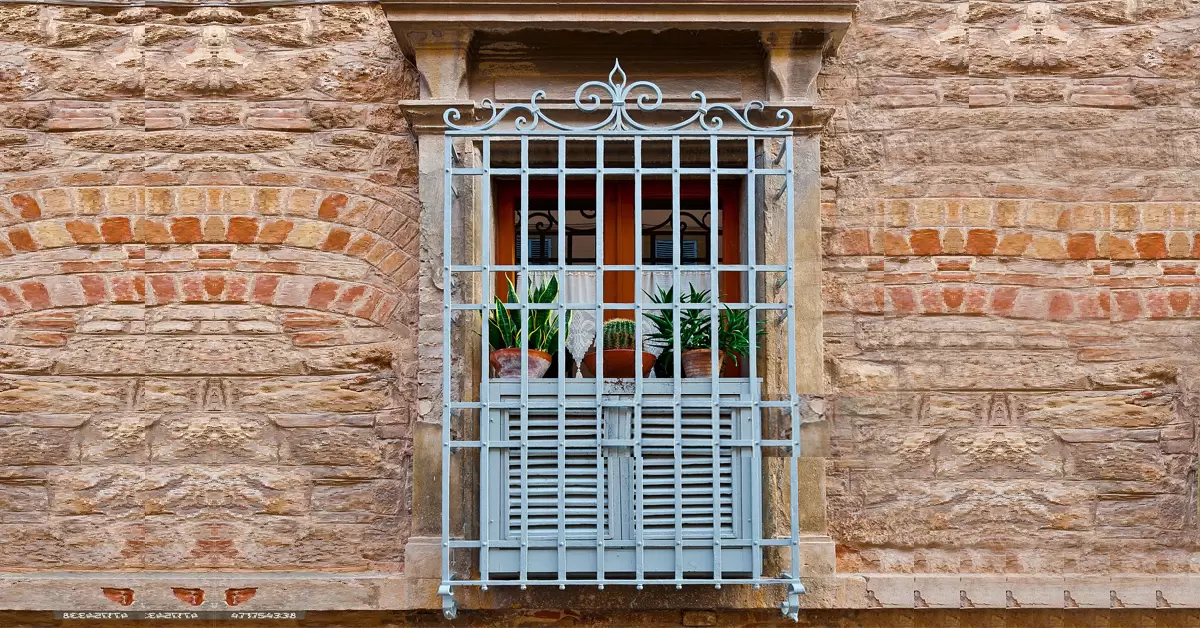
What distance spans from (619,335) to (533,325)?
34 cm

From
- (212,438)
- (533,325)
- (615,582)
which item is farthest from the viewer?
(212,438)

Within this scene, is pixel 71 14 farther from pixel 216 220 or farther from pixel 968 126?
pixel 968 126

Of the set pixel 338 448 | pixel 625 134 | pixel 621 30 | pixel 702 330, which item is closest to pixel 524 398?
pixel 702 330

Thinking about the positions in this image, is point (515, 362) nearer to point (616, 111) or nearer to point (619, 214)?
point (619, 214)

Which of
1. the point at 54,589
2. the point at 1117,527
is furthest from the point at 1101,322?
the point at 54,589

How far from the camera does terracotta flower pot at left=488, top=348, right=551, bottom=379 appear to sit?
4184mm

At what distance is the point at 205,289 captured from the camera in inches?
175

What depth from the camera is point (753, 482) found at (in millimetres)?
4070

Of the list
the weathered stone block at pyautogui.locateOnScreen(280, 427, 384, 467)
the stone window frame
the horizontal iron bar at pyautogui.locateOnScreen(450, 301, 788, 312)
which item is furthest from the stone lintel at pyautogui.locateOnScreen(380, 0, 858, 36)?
the weathered stone block at pyautogui.locateOnScreen(280, 427, 384, 467)

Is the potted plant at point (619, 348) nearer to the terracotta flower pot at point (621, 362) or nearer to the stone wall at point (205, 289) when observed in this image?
the terracotta flower pot at point (621, 362)

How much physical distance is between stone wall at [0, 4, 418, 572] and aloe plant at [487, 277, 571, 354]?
0.37 m

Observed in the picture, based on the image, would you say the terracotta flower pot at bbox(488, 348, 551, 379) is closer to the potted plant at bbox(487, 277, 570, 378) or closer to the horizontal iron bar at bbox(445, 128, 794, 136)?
the potted plant at bbox(487, 277, 570, 378)

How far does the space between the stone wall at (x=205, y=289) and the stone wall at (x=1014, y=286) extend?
1814mm

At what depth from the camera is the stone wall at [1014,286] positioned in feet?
14.3
